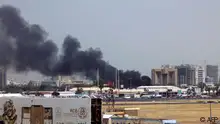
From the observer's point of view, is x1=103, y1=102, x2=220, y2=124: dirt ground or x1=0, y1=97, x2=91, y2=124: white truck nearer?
x1=0, y1=97, x2=91, y2=124: white truck

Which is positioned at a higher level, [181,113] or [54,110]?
[54,110]

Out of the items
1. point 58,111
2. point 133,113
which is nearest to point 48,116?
point 58,111

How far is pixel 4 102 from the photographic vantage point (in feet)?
47.9

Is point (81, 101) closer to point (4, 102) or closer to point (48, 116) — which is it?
point (48, 116)

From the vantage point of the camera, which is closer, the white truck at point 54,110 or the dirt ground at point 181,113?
the white truck at point 54,110

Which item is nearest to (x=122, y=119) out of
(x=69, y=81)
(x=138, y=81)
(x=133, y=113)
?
(x=133, y=113)

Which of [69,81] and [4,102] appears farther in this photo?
[69,81]

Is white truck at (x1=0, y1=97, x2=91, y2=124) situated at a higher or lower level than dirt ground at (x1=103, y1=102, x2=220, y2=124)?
higher

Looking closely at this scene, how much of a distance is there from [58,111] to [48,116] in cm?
34

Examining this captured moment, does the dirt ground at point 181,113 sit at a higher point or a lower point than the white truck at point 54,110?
lower

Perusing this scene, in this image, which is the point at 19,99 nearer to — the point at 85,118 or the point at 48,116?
the point at 48,116

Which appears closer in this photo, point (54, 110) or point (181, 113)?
point (54, 110)

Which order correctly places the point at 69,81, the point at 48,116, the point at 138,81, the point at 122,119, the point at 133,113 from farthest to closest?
the point at 138,81
the point at 69,81
the point at 133,113
the point at 122,119
the point at 48,116

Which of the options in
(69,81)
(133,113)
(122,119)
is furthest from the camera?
(69,81)
